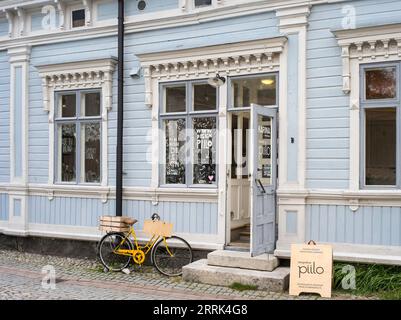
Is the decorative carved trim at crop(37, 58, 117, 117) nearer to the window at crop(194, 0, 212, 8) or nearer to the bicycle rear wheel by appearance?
the window at crop(194, 0, 212, 8)

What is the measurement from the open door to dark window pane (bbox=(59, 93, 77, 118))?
4.10m

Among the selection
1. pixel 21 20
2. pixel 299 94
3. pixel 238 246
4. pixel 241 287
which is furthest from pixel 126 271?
pixel 21 20

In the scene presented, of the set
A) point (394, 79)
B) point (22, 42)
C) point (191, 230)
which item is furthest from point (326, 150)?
point (22, 42)

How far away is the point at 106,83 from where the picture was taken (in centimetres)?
977

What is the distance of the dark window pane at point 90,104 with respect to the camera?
33.0 ft

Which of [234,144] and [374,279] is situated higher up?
[234,144]

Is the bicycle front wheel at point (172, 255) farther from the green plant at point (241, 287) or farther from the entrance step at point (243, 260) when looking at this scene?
the green plant at point (241, 287)

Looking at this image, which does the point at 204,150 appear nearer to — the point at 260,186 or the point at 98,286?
the point at 260,186

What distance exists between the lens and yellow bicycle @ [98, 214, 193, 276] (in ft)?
28.7

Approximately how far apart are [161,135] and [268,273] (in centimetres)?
321

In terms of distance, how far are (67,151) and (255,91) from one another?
4.11 m

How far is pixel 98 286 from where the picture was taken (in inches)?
314

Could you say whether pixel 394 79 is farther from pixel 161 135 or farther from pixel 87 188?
pixel 87 188

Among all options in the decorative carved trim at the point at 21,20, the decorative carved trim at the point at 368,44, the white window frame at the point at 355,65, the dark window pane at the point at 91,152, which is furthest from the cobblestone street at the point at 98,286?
the decorative carved trim at the point at 21,20
